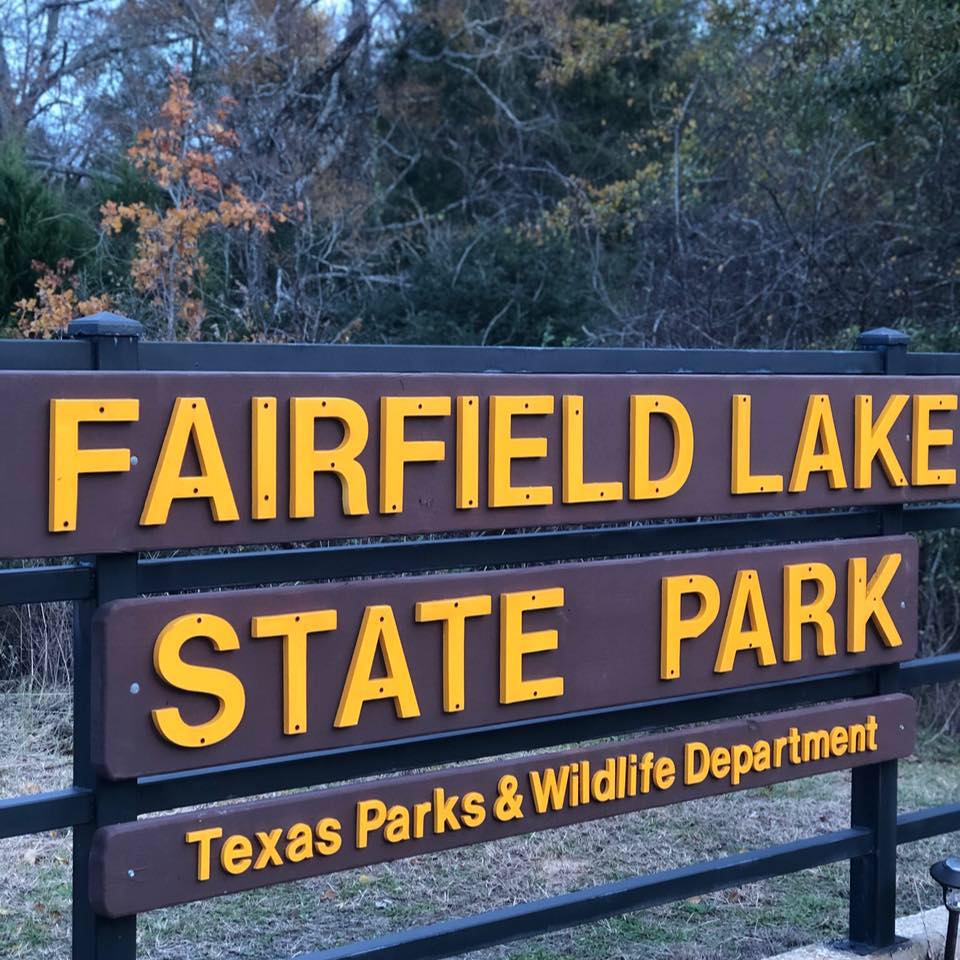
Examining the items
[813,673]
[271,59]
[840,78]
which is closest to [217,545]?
[813,673]

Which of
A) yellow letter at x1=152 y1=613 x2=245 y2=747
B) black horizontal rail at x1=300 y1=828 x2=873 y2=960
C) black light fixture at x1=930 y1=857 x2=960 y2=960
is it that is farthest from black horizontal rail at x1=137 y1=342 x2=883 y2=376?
black light fixture at x1=930 y1=857 x2=960 y2=960

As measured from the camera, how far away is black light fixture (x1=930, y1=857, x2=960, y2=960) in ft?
10.5

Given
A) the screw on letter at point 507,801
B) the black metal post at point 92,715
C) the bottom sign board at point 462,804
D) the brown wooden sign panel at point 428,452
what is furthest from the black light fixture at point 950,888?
the black metal post at point 92,715

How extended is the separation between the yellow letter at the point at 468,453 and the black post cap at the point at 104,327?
28.6 inches

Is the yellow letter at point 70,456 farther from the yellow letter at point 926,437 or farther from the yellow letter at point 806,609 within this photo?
the yellow letter at point 926,437

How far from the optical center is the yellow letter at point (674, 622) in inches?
125

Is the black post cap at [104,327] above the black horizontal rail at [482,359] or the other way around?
above

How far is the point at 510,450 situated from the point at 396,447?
0.97 ft

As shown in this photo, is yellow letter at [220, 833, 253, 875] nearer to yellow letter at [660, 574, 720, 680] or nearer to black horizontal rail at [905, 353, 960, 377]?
yellow letter at [660, 574, 720, 680]

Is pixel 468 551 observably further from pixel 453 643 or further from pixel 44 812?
pixel 44 812

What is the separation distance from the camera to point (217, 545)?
97.7 inches

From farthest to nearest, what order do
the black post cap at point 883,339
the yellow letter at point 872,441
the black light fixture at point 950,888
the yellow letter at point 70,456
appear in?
the black post cap at point 883,339, the yellow letter at point 872,441, the black light fixture at point 950,888, the yellow letter at point 70,456

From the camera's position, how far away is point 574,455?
9.74ft

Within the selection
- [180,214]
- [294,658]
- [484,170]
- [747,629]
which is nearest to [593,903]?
[747,629]
